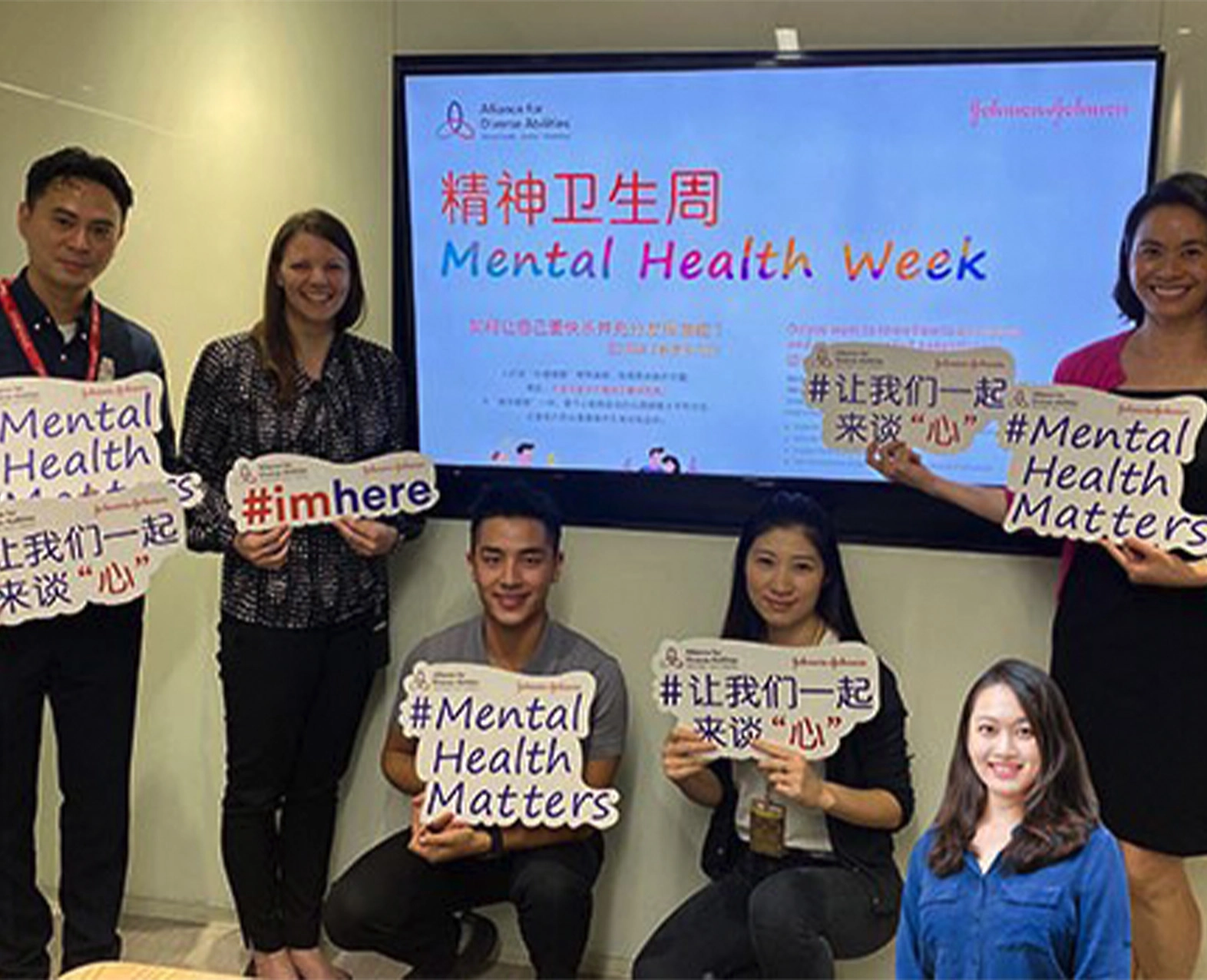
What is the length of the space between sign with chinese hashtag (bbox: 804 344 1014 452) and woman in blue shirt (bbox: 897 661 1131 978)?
0.62m

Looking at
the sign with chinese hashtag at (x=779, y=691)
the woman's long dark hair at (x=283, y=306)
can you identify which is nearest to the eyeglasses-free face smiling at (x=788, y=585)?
the sign with chinese hashtag at (x=779, y=691)

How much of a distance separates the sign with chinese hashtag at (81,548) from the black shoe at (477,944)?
2.89ft

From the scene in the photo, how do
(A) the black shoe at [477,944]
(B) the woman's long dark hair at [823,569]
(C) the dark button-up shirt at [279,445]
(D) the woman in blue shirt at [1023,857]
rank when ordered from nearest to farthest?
(D) the woman in blue shirt at [1023,857] < (B) the woman's long dark hair at [823,569] < (C) the dark button-up shirt at [279,445] < (A) the black shoe at [477,944]

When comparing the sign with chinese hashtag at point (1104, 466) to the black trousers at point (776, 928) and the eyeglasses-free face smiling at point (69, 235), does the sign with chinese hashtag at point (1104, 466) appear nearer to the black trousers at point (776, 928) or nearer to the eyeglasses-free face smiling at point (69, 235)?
the black trousers at point (776, 928)

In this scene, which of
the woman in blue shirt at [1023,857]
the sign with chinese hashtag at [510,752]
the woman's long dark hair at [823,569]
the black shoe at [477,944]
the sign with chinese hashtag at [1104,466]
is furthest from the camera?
the black shoe at [477,944]

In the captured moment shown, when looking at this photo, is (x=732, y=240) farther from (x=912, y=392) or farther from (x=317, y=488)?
(x=317, y=488)

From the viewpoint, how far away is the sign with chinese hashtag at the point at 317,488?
2111 millimetres

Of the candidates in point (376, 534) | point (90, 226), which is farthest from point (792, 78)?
point (90, 226)

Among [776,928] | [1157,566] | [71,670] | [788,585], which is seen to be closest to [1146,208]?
[1157,566]

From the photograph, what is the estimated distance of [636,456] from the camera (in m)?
2.19

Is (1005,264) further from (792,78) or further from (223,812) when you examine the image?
(223,812)

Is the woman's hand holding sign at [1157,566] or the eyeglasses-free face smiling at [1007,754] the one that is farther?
the woman's hand holding sign at [1157,566]

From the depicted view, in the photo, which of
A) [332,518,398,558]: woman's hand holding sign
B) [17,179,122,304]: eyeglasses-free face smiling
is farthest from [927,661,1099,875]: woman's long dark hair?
[17,179,122,304]: eyeglasses-free face smiling

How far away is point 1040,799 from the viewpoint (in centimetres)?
141
